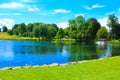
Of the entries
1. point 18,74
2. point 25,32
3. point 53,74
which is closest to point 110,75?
point 53,74

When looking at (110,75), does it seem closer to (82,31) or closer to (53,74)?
(53,74)

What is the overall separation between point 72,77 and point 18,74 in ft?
10.7

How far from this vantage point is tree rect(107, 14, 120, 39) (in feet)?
345

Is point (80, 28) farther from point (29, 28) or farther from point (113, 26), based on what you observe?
point (29, 28)

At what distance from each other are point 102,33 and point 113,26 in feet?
20.5

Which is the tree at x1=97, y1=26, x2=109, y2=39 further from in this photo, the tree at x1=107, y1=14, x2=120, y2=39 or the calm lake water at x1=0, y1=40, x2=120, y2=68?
the calm lake water at x1=0, y1=40, x2=120, y2=68

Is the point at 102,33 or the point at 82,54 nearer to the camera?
the point at 82,54

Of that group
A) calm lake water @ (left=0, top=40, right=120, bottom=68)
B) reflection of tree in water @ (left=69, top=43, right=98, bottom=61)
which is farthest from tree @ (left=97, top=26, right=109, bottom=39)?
reflection of tree in water @ (left=69, top=43, right=98, bottom=61)

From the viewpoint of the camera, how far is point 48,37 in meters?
135

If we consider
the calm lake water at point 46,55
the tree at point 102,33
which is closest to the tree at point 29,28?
the tree at point 102,33

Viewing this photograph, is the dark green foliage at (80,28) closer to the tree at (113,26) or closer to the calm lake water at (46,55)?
the tree at (113,26)

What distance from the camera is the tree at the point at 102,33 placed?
354ft

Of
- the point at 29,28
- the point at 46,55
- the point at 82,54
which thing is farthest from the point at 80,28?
the point at 46,55

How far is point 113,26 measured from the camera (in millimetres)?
106000
